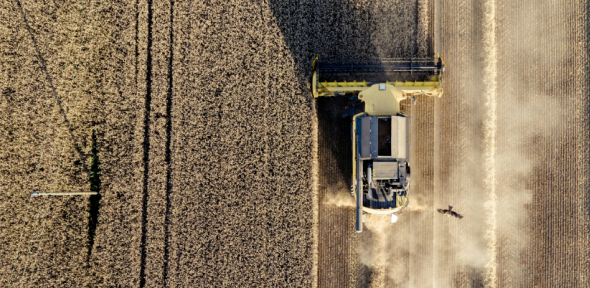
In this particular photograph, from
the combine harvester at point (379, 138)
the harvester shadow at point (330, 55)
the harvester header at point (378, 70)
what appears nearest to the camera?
the combine harvester at point (379, 138)

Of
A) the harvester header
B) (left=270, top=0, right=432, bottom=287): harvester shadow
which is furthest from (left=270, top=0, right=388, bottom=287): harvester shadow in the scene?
the harvester header

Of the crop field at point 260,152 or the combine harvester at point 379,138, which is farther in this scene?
the crop field at point 260,152

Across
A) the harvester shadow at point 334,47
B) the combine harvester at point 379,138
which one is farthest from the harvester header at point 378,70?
the harvester shadow at point 334,47

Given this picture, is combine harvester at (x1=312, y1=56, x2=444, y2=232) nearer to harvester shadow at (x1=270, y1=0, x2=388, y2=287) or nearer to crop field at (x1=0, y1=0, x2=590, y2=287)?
harvester shadow at (x1=270, y1=0, x2=388, y2=287)

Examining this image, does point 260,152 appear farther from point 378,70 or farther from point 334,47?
point 378,70

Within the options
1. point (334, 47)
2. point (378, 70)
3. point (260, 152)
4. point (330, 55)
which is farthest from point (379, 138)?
point (260, 152)

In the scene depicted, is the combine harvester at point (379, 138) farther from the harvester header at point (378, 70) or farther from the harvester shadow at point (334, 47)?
the harvester shadow at point (334, 47)

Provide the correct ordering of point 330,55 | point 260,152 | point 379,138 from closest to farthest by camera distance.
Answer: point 379,138
point 260,152
point 330,55
